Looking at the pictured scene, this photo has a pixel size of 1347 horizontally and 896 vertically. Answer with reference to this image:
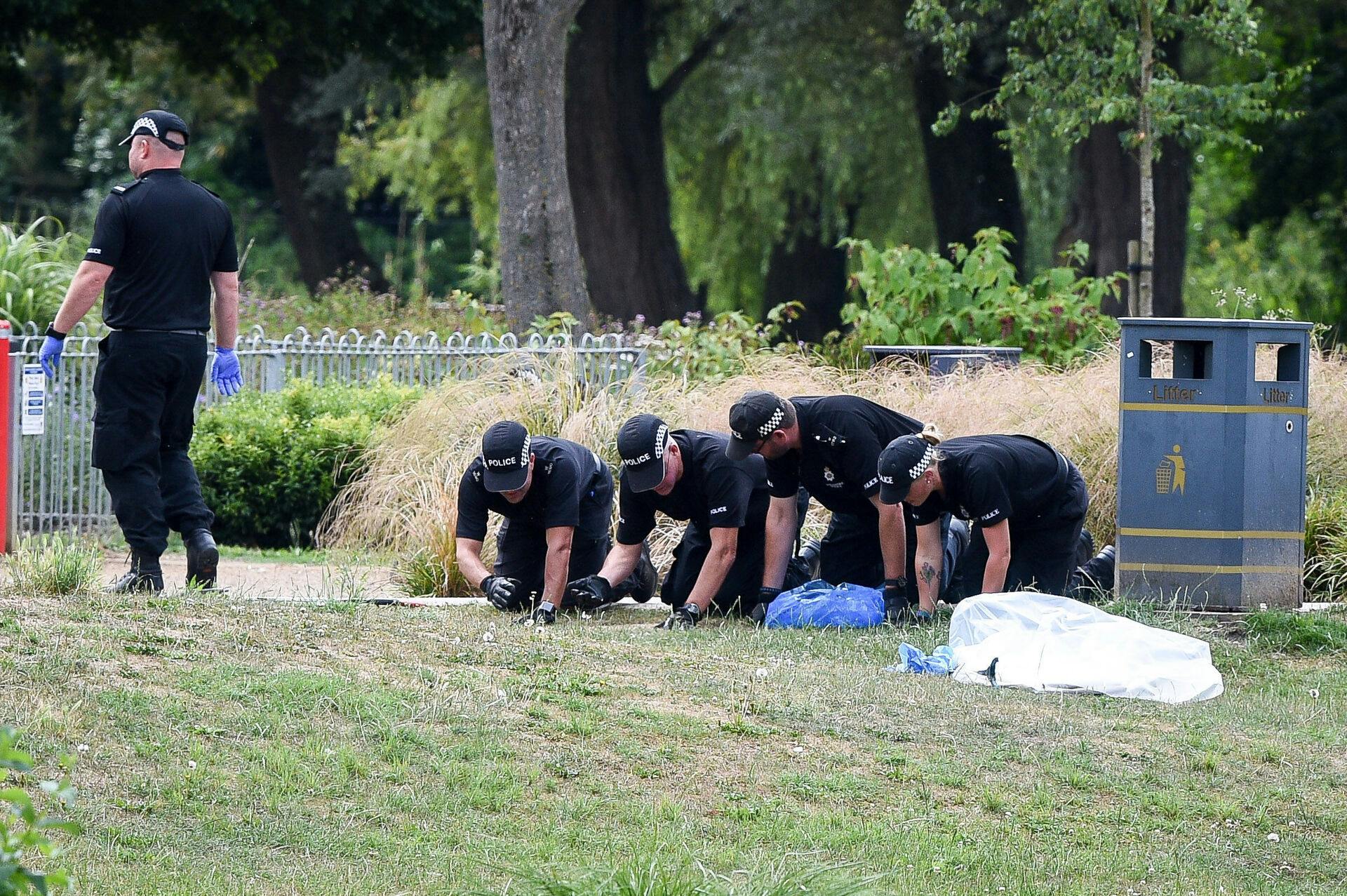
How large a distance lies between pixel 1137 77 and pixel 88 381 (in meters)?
9.00

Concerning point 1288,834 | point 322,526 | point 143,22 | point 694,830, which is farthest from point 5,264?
point 1288,834

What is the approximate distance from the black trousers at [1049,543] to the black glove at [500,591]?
7.60 ft

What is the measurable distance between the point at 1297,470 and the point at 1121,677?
242 cm

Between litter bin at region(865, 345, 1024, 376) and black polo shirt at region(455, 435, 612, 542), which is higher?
litter bin at region(865, 345, 1024, 376)

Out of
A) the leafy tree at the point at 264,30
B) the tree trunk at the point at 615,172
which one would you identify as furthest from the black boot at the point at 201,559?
the tree trunk at the point at 615,172

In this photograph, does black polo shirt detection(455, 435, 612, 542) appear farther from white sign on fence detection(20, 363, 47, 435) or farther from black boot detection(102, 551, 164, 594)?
white sign on fence detection(20, 363, 47, 435)

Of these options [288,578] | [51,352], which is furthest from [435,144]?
[51,352]

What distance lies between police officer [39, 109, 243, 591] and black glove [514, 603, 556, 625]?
4.86 ft

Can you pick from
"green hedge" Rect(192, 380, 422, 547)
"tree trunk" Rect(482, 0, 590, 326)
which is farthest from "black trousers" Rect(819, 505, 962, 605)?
"tree trunk" Rect(482, 0, 590, 326)

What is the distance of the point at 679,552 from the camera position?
8.59 metres

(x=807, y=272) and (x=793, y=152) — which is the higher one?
(x=793, y=152)

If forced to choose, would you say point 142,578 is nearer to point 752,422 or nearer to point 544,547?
point 544,547

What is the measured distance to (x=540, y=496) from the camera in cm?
809

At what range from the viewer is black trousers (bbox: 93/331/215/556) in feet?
23.9
